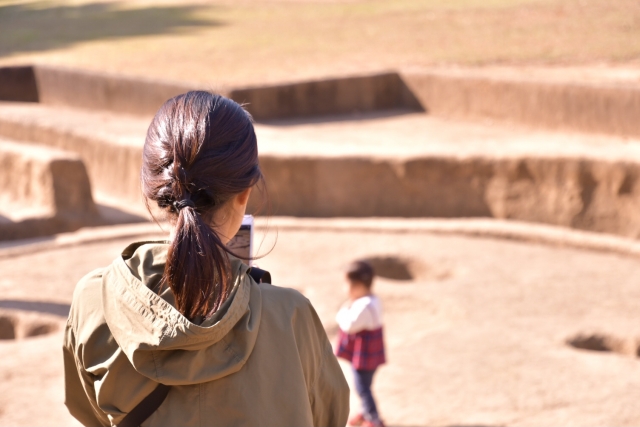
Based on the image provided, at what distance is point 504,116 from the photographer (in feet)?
32.9

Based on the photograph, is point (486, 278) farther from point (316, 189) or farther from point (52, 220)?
point (52, 220)

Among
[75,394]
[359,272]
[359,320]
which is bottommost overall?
[359,320]

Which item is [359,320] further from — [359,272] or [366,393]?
[366,393]

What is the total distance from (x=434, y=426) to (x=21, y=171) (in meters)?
5.72

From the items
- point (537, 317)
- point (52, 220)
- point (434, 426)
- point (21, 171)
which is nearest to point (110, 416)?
point (434, 426)

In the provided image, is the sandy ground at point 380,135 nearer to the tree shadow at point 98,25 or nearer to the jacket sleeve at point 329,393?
the tree shadow at point 98,25

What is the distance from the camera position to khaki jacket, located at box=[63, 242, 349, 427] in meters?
1.53

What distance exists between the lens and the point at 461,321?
5.64 meters

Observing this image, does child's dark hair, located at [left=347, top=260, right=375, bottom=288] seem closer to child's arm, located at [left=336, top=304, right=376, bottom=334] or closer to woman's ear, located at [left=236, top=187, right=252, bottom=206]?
child's arm, located at [left=336, top=304, right=376, bottom=334]

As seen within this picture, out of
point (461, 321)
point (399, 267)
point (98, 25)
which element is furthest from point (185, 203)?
point (98, 25)

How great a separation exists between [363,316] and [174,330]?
2.81m

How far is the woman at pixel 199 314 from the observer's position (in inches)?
60.1

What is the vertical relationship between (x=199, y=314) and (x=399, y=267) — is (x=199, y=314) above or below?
above

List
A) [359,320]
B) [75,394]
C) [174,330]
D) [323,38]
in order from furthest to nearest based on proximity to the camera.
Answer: [323,38] < [359,320] < [75,394] < [174,330]
